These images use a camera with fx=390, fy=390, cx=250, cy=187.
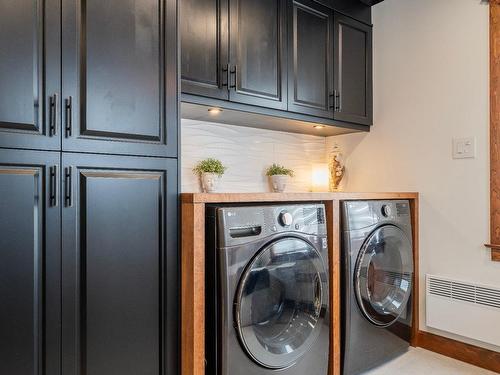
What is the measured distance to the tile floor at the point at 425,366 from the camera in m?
2.23

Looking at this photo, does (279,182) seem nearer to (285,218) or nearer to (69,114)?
(285,218)

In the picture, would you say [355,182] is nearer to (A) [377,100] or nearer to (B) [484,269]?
(A) [377,100]

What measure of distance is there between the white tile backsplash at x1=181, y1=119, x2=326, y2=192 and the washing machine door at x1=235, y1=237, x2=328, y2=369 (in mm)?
930

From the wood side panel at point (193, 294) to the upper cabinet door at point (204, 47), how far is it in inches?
29.3

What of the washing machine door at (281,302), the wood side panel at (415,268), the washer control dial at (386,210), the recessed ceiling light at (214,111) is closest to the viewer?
the washing machine door at (281,302)

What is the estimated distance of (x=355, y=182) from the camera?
3029mm

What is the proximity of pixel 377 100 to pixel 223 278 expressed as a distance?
196cm

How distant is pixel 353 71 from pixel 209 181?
1.31 m

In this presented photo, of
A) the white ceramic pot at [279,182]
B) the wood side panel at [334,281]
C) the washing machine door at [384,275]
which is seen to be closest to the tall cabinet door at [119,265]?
the wood side panel at [334,281]

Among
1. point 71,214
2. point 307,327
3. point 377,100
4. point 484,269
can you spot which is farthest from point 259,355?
point 377,100

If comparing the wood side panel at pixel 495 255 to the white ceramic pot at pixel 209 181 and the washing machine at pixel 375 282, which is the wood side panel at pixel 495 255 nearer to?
the washing machine at pixel 375 282

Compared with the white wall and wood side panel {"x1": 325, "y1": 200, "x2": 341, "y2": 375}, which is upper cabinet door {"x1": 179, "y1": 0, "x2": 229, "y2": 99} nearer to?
wood side panel {"x1": 325, "y1": 200, "x2": 341, "y2": 375}

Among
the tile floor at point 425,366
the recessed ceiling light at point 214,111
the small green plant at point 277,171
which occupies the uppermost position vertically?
the recessed ceiling light at point 214,111

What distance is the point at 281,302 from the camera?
1.78m
